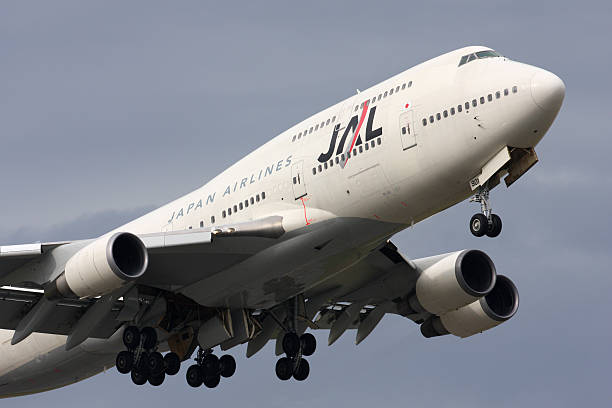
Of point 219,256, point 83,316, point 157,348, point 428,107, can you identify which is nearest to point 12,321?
point 83,316

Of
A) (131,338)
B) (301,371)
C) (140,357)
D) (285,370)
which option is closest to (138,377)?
(140,357)

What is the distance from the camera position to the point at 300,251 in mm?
30047

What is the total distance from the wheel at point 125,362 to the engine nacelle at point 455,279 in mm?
9231

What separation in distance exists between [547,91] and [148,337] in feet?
42.6

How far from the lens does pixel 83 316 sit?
109 ft

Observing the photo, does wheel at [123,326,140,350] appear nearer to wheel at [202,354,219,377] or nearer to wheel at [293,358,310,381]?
wheel at [202,354,219,377]

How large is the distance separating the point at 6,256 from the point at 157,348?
21.8 ft

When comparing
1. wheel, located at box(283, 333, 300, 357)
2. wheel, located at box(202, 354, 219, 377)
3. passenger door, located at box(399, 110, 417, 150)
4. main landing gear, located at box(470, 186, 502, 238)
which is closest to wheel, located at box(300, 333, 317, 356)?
wheel, located at box(283, 333, 300, 357)

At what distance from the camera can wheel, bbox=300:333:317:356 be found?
35531 mm

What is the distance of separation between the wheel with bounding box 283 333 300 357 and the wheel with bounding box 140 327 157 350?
14.2 feet

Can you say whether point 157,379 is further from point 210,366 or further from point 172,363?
point 210,366

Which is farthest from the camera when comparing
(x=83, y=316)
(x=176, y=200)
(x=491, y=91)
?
(x=176, y=200)

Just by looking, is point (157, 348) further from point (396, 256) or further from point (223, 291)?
point (396, 256)

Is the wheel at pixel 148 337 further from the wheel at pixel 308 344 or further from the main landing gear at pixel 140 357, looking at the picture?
the wheel at pixel 308 344
